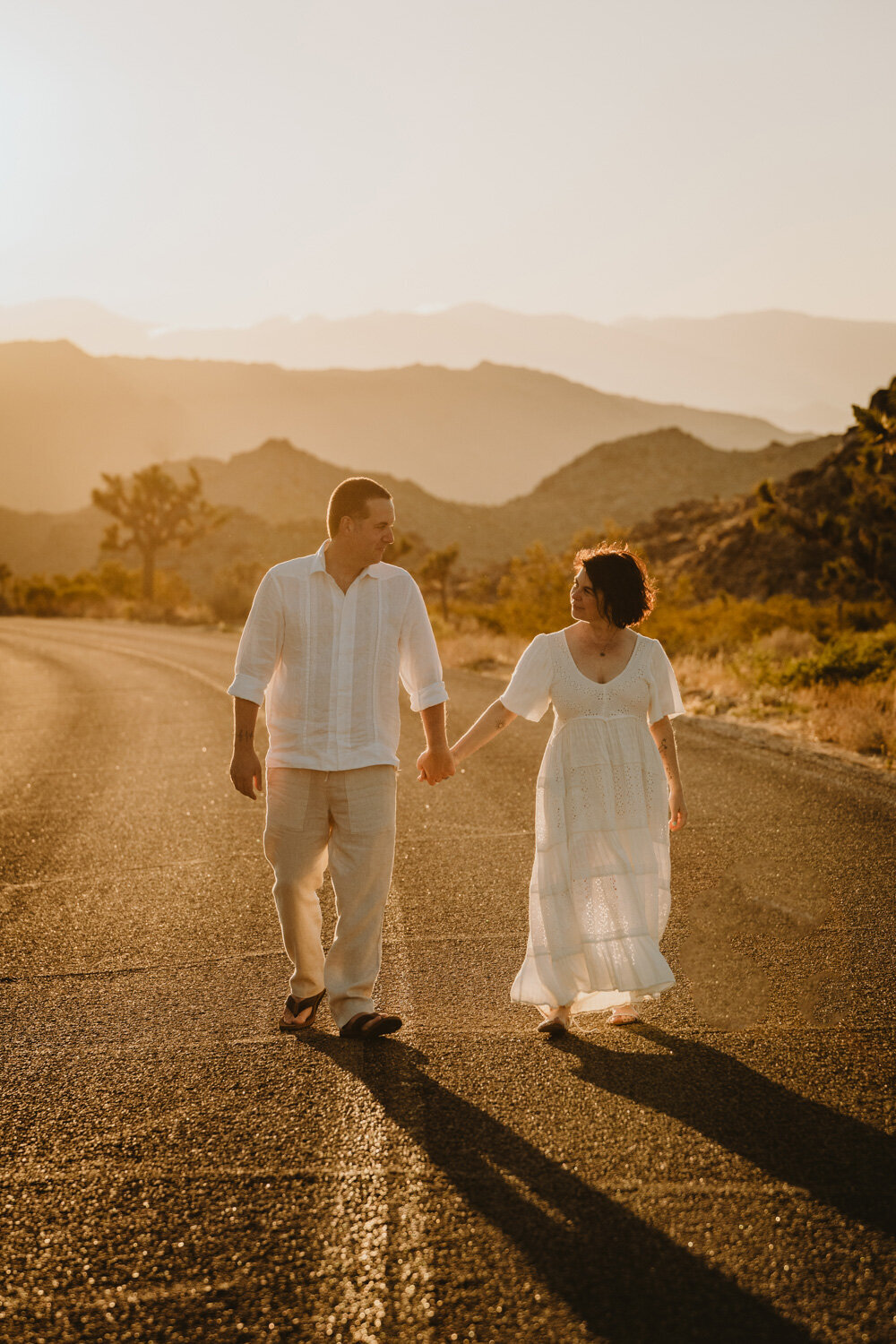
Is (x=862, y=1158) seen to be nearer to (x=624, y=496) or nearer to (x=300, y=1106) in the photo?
(x=300, y=1106)

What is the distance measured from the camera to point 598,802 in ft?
13.8

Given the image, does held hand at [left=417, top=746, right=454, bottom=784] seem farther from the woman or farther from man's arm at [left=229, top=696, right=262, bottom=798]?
man's arm at [left=229, top=696, right=262, bottom=798]

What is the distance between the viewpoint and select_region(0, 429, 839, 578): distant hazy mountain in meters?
93.2

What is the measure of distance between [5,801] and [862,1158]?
8294 mm

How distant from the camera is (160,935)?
5.68 metres

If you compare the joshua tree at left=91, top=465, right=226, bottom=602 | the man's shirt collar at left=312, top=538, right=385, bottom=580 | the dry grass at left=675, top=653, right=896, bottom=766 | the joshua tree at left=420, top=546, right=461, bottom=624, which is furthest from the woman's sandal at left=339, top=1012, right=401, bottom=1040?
the joshua tree at left=91, top=465, right=226, bottom=602

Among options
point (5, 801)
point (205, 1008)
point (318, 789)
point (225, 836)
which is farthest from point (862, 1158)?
point (5, 801)

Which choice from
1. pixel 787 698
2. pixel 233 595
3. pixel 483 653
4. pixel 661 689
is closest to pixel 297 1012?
Result: pixel 661 689

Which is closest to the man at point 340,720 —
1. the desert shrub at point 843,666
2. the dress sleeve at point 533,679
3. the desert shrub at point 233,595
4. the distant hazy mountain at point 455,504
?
the dress sleeve at point 533,679

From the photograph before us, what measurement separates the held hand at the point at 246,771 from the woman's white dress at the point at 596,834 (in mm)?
987

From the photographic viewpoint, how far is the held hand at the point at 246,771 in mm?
4227

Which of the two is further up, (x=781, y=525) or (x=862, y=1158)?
(x=781, y=525)

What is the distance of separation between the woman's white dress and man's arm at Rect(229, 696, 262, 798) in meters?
0.97

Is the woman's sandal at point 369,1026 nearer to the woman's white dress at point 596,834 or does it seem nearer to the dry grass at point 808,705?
the woman's white dress at point 596,834
